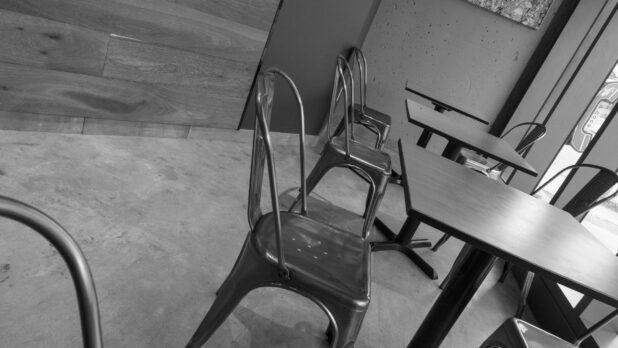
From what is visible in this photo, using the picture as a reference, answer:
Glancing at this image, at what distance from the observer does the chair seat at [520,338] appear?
133 centimetres

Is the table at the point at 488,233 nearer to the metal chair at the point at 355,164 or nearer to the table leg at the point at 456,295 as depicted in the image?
the table leg at the point at 456,295

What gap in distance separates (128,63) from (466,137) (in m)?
1.86

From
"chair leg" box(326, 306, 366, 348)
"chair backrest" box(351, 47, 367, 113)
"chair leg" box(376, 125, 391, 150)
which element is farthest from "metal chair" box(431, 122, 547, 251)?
"chair leg" box(326, 306, 366, 348)

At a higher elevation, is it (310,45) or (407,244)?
(310,45)

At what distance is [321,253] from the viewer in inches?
52.4

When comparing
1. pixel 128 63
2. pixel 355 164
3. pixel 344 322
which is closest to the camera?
pixel 344 322

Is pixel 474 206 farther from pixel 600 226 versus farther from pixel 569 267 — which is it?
pixel 600 226

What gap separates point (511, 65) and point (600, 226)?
242cm

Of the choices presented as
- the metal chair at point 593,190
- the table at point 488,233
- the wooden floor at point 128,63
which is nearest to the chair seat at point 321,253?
the table at point 488,233

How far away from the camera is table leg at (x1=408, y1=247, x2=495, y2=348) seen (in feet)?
4.93

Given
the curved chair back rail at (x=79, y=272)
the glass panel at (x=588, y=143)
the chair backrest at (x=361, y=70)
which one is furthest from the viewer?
the chair backrest at (x=361, y=70)

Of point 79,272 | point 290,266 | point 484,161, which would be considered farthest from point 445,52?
point 79,272

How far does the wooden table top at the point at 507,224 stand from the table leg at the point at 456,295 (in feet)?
0.64

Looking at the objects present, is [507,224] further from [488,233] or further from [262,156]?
[262,156]
